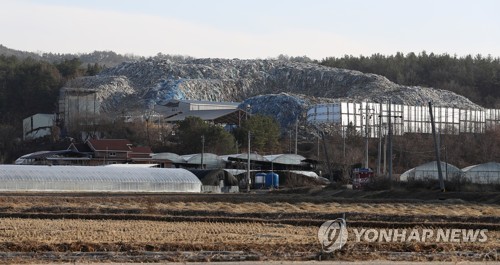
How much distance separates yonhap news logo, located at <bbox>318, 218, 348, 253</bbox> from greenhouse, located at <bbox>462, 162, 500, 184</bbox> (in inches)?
1237

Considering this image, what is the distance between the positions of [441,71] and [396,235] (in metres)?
123

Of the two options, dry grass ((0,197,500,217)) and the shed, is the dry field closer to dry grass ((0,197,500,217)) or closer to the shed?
dry grass ((0,197,500,217))

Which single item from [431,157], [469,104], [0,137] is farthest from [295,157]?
[469,104]

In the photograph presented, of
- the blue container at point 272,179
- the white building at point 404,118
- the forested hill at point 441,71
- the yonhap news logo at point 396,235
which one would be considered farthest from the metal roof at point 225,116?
the yonhap news logo at point 396,235

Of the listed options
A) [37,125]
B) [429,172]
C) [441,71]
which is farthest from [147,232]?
[441,71]

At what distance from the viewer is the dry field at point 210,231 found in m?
19.1

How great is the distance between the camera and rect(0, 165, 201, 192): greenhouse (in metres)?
50.9

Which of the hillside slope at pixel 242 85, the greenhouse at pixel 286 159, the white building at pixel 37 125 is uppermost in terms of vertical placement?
the hillside slope at pixel 242 85

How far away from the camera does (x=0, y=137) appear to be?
96.4m

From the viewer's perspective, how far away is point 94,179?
5297 cm

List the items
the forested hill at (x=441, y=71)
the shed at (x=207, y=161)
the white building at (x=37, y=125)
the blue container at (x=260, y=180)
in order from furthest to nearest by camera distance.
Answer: the forested hill at (x=441, y=71) → the white building at (x=37, y=125) → the shed at (x=207, y=161) → the blue container at (x=260, y=180)

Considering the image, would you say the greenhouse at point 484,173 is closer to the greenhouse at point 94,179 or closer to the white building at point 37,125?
the greenhouse at point 94,179

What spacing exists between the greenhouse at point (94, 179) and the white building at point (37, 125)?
48.1 metres

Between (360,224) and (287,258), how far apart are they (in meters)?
9.05
